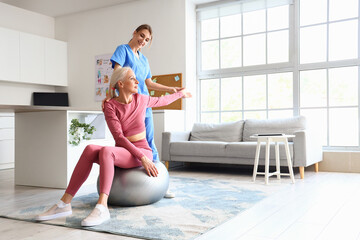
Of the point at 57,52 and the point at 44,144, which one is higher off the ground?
the point at 57,52

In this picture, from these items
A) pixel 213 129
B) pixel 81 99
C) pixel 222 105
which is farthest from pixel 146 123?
pixel 81 99

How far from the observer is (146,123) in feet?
9.79

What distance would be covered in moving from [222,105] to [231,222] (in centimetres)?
368

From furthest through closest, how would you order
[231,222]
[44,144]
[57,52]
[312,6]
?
[57,52] → [312,6] → [44,144] → [231,222]

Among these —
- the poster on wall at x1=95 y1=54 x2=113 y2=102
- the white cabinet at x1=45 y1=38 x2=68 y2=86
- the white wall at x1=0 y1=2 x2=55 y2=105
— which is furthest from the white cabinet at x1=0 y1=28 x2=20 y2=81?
the poster on wall at x1=95 y1=54 x2=113 y2=102

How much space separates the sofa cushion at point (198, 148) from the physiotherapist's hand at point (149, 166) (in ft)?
7.24

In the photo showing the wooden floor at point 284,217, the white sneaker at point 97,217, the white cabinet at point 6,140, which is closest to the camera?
the wooden floor at point 284,217

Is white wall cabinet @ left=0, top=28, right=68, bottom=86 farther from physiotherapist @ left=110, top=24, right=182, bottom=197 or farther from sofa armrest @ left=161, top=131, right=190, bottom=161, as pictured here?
physiotherapist @ left=110, top=24, right=182, bottom=197

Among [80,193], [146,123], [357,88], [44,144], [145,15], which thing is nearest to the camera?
[146,123]

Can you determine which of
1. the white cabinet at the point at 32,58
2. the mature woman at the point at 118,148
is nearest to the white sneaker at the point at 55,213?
the mature woman at the point at 118,148

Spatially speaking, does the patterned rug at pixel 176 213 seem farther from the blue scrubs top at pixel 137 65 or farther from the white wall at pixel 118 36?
the white wall at pixel 118 36

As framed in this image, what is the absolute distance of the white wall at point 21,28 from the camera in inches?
247

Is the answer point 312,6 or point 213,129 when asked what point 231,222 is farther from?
point 312,6

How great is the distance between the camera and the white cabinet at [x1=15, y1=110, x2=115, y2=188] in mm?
3666
